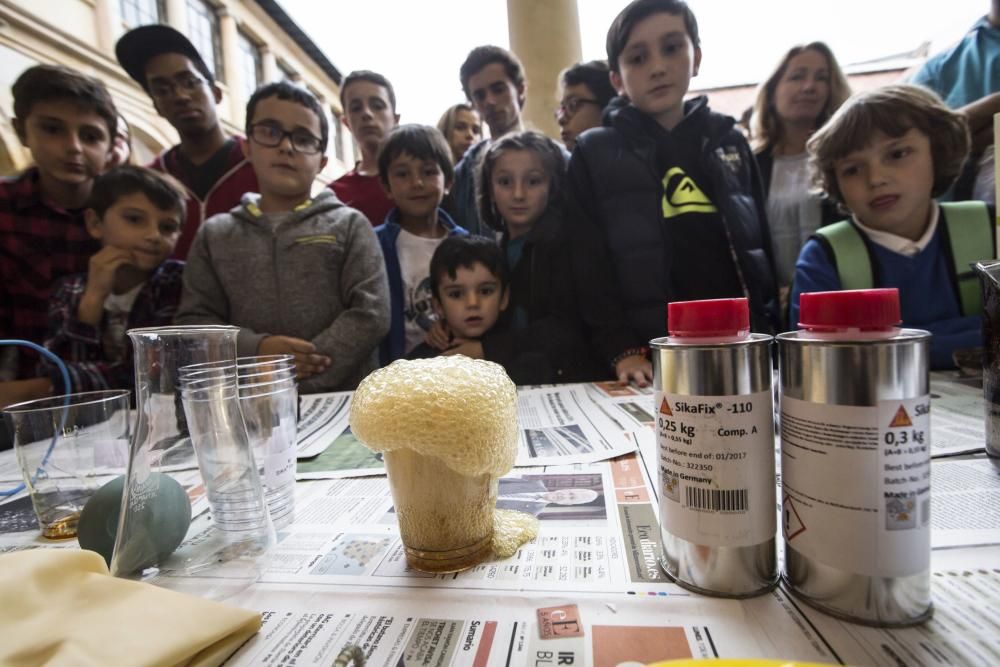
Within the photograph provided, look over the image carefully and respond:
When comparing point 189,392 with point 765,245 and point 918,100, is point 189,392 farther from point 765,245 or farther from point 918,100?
point 918,100

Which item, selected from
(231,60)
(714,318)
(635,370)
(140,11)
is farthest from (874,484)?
(231,60)

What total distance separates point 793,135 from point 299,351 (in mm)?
1518

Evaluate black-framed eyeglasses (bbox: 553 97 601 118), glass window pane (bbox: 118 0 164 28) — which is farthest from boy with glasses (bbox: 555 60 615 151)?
glass window pane (bbox: 118 0 164 28)

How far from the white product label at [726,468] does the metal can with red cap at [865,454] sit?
2 cm

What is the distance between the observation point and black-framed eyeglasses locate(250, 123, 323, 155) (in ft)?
4.03

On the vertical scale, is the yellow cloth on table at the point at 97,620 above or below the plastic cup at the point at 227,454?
below

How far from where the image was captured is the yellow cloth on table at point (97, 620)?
0.28 metres

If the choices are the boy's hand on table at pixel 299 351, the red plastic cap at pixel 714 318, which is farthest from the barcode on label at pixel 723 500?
the boy's hand on table at pixel 299 351

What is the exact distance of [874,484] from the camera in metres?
0.28

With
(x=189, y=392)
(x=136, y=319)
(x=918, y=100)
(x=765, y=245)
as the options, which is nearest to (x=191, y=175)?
(x=136, y=319)

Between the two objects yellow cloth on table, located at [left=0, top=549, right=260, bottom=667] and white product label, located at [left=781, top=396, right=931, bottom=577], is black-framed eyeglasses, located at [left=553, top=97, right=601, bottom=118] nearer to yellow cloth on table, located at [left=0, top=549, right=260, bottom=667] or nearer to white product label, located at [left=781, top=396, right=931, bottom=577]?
white product label, located at [left=781, top=396, right=931, bottom=577]

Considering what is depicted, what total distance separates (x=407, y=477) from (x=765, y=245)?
1197mm

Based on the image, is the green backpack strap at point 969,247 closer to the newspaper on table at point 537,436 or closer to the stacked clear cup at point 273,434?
the newspaper on table at point 537,436

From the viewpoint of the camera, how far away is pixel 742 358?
313mm
